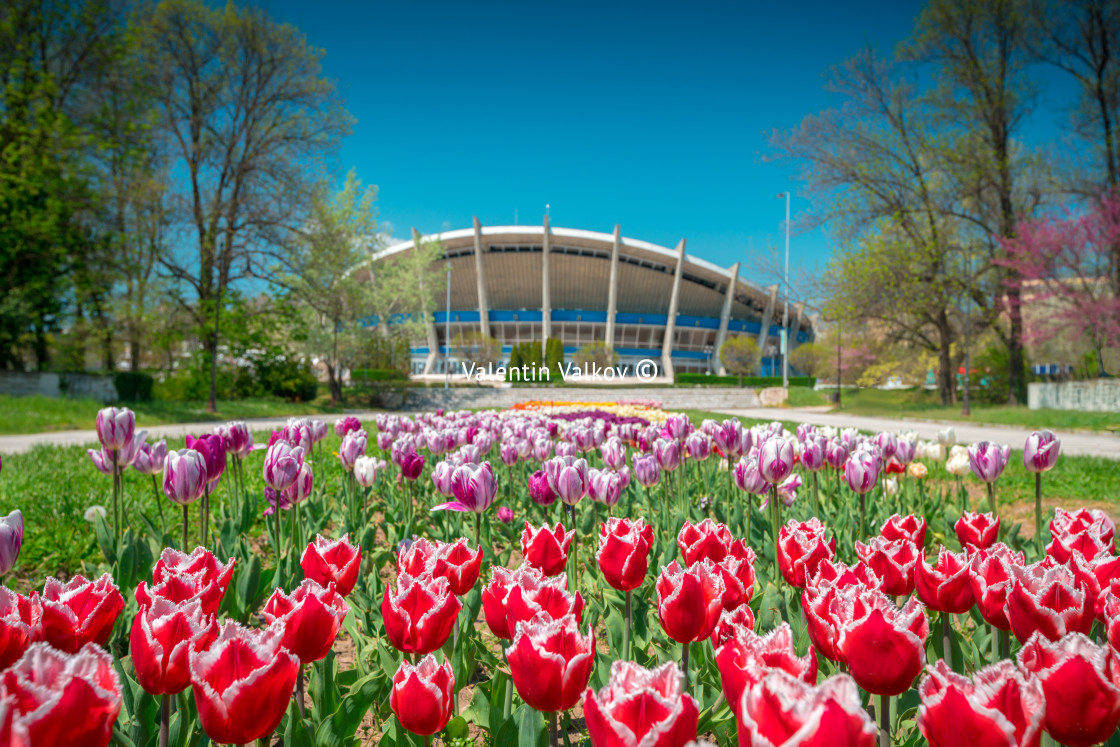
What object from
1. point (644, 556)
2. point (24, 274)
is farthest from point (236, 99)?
point (644, 556)

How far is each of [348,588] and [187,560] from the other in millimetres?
377

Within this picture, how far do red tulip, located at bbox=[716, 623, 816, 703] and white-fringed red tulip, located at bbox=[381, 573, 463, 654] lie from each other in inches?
22.4

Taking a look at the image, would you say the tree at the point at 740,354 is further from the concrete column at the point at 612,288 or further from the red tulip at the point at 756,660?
the red tulip at the point at 756,660

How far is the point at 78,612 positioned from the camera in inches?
47.0

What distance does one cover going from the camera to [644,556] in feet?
5.04

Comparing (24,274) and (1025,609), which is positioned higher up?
(24,274)

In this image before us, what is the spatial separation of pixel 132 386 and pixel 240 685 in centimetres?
1948

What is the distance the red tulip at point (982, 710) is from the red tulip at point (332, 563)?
1.23 meters

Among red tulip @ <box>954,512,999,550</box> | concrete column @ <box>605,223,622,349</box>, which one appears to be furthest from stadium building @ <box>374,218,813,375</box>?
red tulip @ <box>954,512,999,550</box>

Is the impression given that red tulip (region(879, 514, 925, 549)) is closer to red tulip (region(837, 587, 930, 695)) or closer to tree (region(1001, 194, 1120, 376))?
red tulip (region(837, 587, 930, 695))

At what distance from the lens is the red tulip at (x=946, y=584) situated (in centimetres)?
135

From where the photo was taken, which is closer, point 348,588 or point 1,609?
point 1,609

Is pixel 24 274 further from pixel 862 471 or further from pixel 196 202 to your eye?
pixel 862 471

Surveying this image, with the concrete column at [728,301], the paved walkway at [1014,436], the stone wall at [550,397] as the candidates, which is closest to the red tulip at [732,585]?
the paved walkway at [1014,436]
